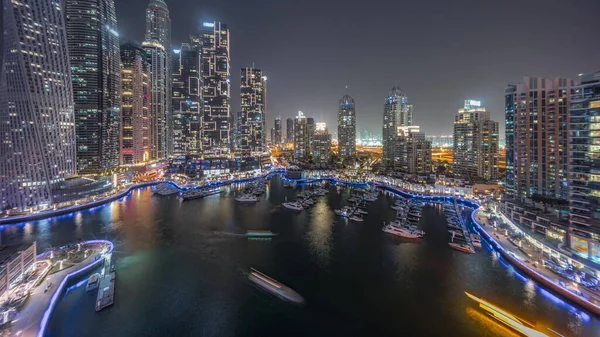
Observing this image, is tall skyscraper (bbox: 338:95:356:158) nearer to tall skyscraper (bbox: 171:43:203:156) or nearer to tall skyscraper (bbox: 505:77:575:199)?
tall skyscraper (bbox: 171:43:203:156)

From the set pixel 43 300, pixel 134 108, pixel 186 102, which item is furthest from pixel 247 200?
pixel 186 102

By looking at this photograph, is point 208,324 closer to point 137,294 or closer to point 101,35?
point 137,294

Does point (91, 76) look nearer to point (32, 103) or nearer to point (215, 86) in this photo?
point (32, 103)

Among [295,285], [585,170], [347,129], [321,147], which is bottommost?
[295,285]

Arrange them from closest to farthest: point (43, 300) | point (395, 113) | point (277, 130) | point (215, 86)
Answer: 1. point (43, 300)
2. point (395, 113)
3. point (215, 86)
4. point (277, 130)

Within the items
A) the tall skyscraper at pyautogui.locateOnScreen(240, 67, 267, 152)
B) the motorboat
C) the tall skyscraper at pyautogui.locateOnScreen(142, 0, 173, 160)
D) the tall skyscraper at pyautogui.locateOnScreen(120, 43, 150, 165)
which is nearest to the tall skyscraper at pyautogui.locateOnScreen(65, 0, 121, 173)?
the tall skyscraper at pyautogui.locateOnScreen(120, 43, 150, 165)
